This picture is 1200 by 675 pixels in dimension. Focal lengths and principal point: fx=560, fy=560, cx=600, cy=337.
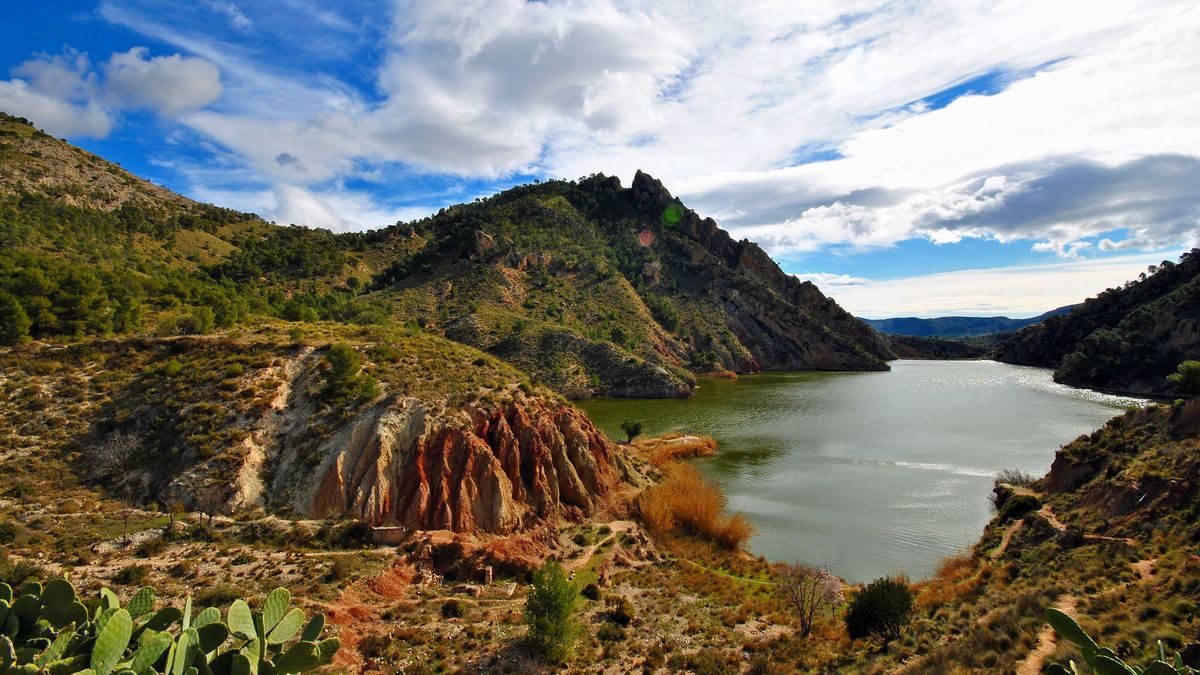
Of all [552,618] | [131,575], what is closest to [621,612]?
[552,618]

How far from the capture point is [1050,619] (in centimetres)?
816

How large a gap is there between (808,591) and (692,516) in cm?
985

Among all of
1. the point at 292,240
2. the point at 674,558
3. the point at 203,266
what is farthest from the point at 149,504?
the point at 292,240

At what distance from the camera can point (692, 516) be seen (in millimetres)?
32875

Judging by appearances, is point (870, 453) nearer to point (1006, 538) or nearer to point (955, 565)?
point (1006, 538)

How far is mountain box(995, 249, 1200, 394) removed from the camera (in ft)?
310

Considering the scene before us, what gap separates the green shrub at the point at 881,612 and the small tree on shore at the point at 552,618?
9949 mm

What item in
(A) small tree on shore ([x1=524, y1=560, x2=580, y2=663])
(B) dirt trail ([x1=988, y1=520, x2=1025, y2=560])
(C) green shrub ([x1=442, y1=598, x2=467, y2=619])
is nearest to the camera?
(A) small tree on shore ([x1=524, y1=560, x2=580, y2=663])

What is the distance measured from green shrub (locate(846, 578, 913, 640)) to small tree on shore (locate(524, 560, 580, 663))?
9.95 metres

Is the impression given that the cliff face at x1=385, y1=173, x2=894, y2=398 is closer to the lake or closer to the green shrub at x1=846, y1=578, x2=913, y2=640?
the lake

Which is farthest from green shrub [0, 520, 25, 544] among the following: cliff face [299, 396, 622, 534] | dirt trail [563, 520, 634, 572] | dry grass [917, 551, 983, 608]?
dry grass [917, 551, 983, 608]

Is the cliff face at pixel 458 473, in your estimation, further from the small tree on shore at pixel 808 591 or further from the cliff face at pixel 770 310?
the cliff face at pixel 770 310

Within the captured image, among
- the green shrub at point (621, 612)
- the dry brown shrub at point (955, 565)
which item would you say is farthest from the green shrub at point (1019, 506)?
the green shrub at point (621, 612)

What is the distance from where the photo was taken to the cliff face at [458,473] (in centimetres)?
2730
